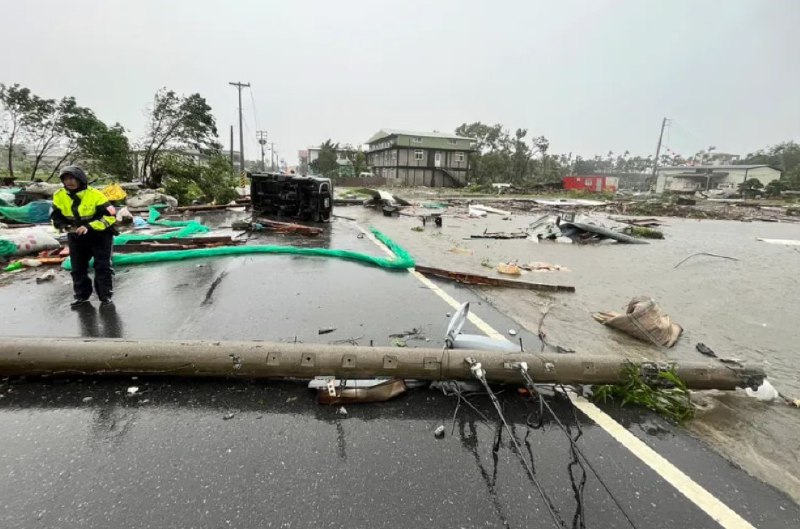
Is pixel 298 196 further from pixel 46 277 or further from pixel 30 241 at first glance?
pixel 46 277

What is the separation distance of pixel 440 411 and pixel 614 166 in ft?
480

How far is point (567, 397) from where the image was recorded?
2.86 m

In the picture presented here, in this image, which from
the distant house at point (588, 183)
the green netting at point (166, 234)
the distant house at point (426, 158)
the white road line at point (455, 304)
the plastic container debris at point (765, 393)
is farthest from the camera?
the distant house at point (426, 158)

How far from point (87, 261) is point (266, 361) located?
347cm

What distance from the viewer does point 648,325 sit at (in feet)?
14.0

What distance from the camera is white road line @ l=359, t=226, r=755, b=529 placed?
1877 millimetres

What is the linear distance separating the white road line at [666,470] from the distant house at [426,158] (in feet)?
172

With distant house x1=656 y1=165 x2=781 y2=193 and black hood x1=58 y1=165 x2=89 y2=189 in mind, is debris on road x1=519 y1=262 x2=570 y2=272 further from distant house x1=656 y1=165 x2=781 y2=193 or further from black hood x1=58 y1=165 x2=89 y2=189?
distant house x1=656 y1=165 x2=781 y2=193

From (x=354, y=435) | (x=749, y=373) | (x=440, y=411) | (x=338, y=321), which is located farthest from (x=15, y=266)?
(x=749, y=373)

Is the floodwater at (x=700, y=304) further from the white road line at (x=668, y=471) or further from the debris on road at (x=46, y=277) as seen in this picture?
the debris on road at (x=46, y=277)

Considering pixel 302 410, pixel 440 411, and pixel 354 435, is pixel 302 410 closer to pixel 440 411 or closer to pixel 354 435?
pixel 354 435

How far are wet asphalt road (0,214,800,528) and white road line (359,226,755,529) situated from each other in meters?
0.05

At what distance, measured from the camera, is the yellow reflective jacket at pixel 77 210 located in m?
4.29

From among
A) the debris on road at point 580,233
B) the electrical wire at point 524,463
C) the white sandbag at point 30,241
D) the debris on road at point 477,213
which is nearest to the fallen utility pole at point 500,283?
the electrical wire at point 524,463
